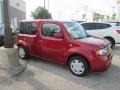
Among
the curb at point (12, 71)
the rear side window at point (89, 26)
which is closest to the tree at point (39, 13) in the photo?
the rear side window at point (89, 26)

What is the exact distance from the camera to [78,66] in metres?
6.41

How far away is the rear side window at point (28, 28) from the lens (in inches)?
306

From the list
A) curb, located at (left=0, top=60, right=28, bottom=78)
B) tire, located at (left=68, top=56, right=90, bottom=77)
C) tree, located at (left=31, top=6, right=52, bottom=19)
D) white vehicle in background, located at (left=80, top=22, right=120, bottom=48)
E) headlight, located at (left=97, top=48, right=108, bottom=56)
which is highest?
tree, located at (left=31, top=6, right=52, bottom=19)

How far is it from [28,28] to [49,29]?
3.90ft

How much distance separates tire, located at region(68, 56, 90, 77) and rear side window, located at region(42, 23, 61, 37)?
1.14 metres

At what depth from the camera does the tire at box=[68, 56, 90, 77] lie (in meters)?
6.26

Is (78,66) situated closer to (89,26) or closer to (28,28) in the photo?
(28,28)

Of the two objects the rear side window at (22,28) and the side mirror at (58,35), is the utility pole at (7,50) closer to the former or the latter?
the side mirror at (58,35)

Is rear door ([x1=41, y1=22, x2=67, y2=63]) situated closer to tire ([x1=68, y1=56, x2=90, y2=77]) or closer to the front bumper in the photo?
tire ([x1=68, y1=56, x2=90, y2=77])

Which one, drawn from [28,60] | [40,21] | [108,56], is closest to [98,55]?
[108,56]

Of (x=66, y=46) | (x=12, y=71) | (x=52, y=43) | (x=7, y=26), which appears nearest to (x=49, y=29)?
(x=52, y=43)

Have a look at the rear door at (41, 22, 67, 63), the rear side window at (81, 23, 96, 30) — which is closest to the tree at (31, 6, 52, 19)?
the rear side window at (81, 23, 96, 30)

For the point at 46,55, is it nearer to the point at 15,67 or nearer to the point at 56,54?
the point at 56,54

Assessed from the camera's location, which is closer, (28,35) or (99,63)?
(99,63)
